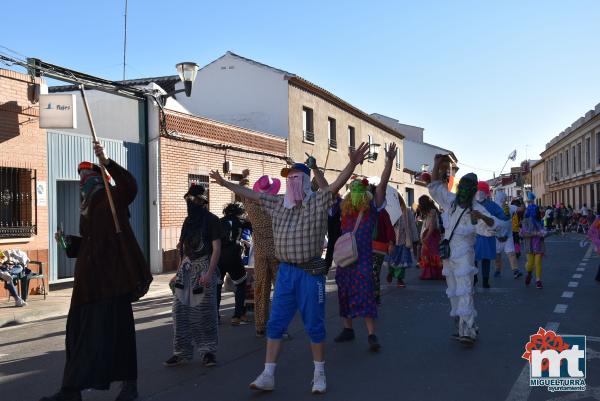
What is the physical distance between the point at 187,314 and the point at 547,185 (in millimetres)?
65479

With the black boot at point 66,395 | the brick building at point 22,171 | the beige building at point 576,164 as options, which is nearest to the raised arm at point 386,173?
the black boot at point 66,395

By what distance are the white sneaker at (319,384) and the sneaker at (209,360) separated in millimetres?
1346

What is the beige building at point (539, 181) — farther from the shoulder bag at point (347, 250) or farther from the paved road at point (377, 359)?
the shoulder bag at point (347, 250)

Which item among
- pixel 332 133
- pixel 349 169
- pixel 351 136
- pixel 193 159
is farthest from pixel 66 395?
pixel 351 136

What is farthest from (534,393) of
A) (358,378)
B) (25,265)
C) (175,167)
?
(175,167)

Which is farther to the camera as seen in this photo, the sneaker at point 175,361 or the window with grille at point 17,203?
the window with grille at point 17,203

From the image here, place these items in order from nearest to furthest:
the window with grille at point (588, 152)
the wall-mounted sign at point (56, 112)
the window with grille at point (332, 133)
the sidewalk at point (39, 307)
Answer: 1. the sidewalk at point (39, 307)
2. the wall-mounted sign at point (56, 112)
3. the window with grille at point (332, 133)
4. the window with grille at point (588, 152)

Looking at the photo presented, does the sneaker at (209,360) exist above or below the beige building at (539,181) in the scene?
below

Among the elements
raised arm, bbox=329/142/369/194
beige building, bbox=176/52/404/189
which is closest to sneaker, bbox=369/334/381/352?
raised arm, bbox=329/142/369/194

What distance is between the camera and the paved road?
194 inches

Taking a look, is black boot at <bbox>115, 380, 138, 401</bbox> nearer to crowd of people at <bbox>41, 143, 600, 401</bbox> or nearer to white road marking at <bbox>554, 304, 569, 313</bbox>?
crowd of people at <bbox>41, 143, 600, 401</bbox>

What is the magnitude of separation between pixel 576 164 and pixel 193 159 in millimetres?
42940

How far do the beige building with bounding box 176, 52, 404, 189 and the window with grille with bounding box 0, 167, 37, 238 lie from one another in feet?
39.1

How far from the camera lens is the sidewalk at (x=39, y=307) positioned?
9.40m
